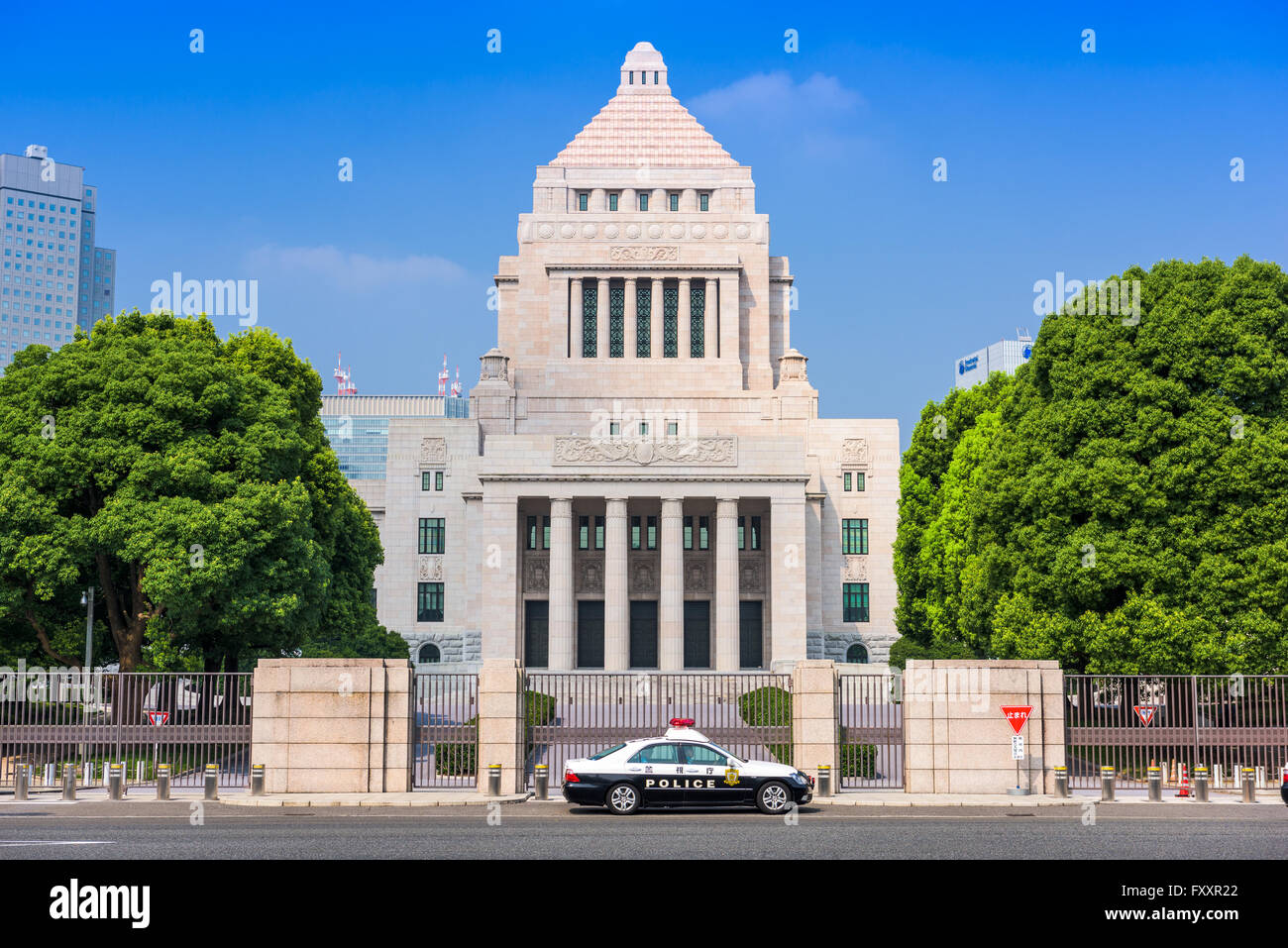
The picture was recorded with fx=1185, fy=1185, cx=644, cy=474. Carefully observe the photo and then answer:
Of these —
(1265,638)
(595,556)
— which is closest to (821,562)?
(595,556)

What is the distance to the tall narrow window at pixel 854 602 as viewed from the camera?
6844 cm

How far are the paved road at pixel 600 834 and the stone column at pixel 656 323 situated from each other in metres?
50.9

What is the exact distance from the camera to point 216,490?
3550cm

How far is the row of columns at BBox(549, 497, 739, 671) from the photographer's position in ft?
193

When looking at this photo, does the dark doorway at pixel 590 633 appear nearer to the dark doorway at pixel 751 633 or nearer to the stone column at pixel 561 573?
the stone column at pixel 561 573

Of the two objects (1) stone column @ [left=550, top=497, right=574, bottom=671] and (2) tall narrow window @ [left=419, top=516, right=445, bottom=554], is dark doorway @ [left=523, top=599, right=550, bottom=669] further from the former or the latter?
(2) tall narrow window @ [left=419, top=516, right=445, bottom=554]

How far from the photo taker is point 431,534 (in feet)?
227

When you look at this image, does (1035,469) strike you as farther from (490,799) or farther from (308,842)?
(308,842)

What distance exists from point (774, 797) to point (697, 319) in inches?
2127

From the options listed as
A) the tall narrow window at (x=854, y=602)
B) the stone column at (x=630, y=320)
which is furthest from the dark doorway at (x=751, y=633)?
the stone column at (x=630, y=320)
